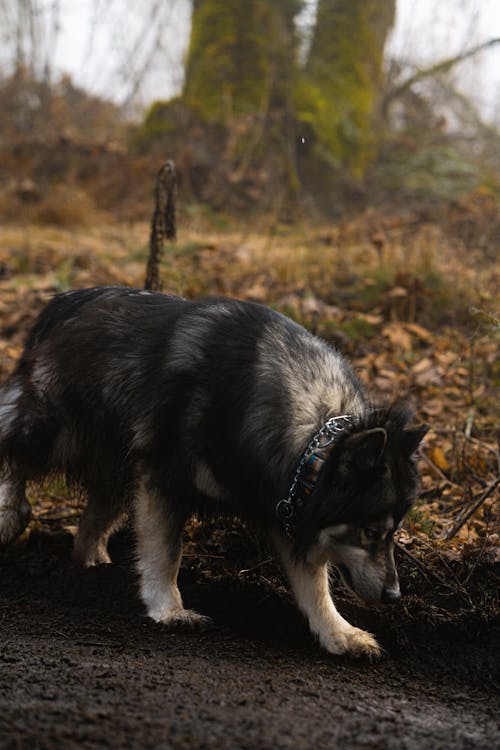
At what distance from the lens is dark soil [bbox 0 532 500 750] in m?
2.46

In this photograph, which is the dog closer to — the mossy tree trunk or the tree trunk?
the tree trunk

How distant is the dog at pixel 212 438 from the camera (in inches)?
137

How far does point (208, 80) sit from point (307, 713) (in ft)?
42.3

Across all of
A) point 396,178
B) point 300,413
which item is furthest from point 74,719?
point 396,178

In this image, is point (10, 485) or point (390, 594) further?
point (10, 485)

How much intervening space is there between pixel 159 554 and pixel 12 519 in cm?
105

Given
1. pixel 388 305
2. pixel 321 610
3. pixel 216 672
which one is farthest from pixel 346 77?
pixel 216 672

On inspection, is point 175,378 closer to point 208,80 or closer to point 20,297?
point 20,297

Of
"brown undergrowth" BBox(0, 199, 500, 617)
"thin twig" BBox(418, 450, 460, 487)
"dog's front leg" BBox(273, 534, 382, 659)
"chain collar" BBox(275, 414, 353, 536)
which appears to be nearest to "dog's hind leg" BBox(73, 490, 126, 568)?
"brown undergrowth" BBox(0, 199, 500, 617)

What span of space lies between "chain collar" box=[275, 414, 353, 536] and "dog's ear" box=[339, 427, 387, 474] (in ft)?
0.34

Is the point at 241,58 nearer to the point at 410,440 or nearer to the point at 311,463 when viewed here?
the point at 410,440

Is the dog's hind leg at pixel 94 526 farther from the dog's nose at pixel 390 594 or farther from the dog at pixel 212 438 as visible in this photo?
the dog's nose at pixel 390 594

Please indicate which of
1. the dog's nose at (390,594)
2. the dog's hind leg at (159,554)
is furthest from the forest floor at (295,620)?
the dog's nose at (390,594)

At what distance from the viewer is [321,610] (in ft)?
12.4
